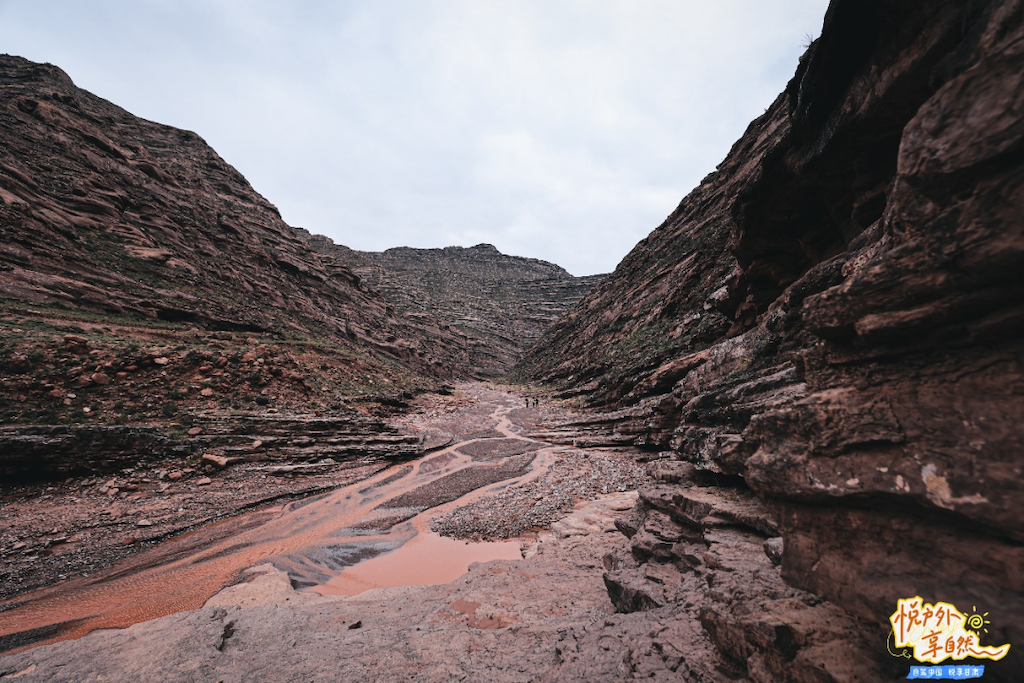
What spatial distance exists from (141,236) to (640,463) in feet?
161

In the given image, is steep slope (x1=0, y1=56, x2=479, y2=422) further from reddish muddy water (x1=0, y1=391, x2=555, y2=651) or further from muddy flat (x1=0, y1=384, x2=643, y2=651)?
muddy flat (x1=0, y1=384, x2=643, y2=651)

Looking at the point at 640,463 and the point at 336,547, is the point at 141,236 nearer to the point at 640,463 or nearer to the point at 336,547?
the point at 336,547

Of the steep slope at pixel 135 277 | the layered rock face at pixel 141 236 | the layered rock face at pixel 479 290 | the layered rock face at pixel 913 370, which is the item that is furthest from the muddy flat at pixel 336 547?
the layered rock face at pixel 479 290

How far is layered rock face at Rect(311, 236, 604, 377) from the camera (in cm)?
9444

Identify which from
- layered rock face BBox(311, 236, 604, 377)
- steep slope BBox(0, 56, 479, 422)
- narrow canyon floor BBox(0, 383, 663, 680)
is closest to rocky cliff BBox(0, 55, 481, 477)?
steep slope BBox(0, 56, 479, 422)

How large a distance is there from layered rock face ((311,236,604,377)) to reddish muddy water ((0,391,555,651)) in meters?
66.1

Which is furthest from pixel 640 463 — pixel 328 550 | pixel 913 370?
pixel 913 370

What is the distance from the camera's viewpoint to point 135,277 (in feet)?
100

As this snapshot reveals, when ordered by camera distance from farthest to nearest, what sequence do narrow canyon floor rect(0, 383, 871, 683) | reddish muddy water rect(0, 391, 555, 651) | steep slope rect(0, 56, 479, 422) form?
steep slope rect(0, 56, 479, 422) → reddish muddy water rect(0, 391, 555, 651) → narrow canyon floor rect(0, 383, 871, 683)

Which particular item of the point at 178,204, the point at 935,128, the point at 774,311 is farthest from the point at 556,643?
the point at 178,204

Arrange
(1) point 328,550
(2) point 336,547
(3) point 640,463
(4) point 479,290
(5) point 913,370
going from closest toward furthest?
(5) point 913,370 < (1) point 328,550 < (2) point 336,547 < (3) point 640,463 < (4) point 479,290

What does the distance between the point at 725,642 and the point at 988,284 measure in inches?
159

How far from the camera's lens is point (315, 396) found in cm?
2545

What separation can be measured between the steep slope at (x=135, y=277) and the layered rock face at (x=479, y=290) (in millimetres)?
25984
